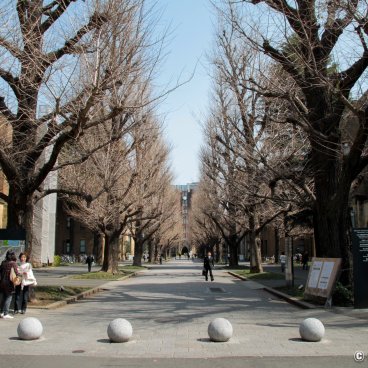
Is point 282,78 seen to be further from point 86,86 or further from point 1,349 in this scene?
point 1,349

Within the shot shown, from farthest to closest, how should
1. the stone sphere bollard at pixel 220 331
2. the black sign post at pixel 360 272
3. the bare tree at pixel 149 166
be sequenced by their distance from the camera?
the bare tree at pixel 149 166 < the black sign post at pixel 360 272 < the stone sphere bollard at pixel 220 331

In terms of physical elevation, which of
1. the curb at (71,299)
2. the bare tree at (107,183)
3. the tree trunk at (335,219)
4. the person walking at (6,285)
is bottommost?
the curb at (71,299)

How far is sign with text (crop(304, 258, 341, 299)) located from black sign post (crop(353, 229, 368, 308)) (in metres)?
1.01

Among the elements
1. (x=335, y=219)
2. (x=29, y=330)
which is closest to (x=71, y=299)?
(x=29, y=330)

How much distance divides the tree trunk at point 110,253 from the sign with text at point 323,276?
19.5m

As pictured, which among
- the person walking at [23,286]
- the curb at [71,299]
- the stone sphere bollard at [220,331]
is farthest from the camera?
the curb at [71,299]

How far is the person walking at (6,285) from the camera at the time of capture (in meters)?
12.8

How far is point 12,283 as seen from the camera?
12.9 meters

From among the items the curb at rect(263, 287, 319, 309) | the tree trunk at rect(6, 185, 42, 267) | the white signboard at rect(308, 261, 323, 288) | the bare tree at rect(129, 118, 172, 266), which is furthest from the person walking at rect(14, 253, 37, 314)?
the bare tree at rect(129, 118, 172, 266)

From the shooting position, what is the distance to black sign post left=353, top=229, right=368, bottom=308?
14.3 m

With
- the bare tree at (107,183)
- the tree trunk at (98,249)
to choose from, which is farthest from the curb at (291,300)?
the tree trunk at (98,249)

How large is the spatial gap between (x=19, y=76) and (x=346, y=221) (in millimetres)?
11322

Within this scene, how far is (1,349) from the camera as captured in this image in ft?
29.4

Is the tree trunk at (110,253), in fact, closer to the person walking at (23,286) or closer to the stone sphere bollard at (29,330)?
the person walking at (23,286)
